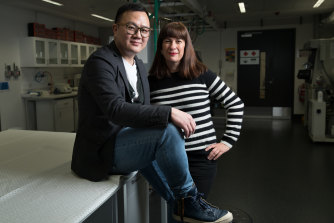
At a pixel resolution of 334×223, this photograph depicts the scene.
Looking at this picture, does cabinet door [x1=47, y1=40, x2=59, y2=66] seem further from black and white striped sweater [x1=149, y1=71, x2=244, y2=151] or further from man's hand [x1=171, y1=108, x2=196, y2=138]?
man's hand [x1=171, y1=108, x2=196, y2=138]

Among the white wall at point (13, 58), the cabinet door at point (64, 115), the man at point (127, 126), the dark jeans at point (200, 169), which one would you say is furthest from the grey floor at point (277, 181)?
the white wall at point (13, 58)

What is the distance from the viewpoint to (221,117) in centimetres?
789

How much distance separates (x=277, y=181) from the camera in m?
3.48

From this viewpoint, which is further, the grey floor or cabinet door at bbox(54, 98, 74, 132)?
cabinet door at bbox(54, 98, 74, 132)

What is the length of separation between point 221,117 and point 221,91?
632 centimetres

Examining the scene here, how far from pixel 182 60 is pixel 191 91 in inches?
7.1

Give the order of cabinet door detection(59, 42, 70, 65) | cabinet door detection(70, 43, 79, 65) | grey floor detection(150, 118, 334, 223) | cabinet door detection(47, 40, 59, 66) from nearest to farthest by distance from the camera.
Result: 1. grey floor detection(150, 118, 334, 223)
2. cabinet door detection(47, 40, 59, 66)
3. cabinet door detection(59, 42, 70, 65)
4. cabinet door detection(70, 43, 79, 65)

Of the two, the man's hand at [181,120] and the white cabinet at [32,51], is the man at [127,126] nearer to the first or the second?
the man's hand at [181,120]

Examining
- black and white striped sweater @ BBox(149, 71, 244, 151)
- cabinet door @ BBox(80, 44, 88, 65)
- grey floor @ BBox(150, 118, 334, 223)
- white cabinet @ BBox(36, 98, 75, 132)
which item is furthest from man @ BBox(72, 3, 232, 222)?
cabinet door @ BBox(80, 44, 88, 65)

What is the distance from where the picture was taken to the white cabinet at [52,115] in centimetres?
573

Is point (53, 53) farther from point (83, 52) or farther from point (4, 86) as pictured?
point (4, 86)

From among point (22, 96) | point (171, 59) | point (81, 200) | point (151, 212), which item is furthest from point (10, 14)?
point (81, 200)

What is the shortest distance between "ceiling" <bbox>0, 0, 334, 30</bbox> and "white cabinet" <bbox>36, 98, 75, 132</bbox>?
5.76 feet

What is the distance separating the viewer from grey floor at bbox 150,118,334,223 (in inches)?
108
